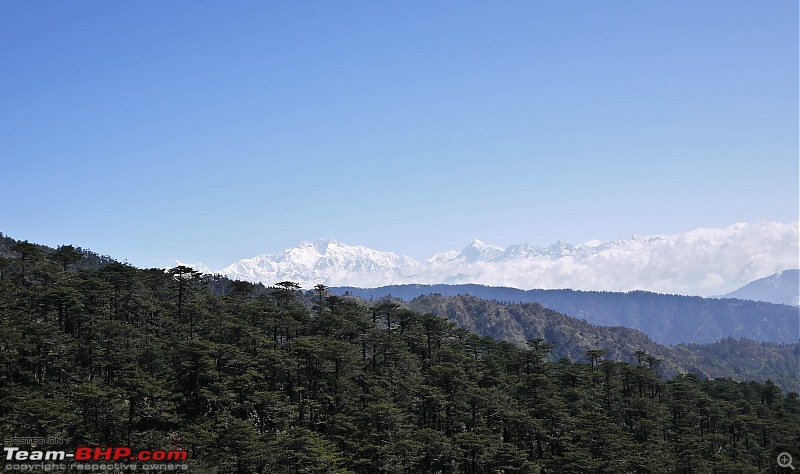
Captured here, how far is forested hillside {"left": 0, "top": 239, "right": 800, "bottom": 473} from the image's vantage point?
6906 cm

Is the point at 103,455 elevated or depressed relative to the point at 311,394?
depressed

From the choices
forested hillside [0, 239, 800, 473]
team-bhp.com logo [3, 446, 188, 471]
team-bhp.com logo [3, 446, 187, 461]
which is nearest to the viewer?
team-bhp.com logo [3, 446, 188, 471]

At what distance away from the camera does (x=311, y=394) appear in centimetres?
8938

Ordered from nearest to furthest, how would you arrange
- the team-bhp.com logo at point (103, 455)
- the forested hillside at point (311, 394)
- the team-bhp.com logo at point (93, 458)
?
the team-bhp.com logo at point (93, 458) → the team-bhp.com logo at point (103, 455) → the forested hillside at point (311, 394)

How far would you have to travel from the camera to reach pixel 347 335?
11138 cm

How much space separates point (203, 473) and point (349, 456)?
19881mm

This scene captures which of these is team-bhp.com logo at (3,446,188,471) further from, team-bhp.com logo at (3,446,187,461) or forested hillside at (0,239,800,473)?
forested hillside at (0,239,800,473)

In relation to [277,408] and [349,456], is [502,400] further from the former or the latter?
[277,408]

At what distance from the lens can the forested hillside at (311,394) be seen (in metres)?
69.1

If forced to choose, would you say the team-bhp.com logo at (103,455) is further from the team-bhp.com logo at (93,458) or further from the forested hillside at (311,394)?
the forested hillside at (311,394)

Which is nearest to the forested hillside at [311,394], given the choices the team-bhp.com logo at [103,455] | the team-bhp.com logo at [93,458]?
the team-bhp.com logo at [103,455]

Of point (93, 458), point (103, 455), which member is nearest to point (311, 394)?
point (103, 455)

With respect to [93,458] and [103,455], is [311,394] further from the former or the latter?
[93,458]

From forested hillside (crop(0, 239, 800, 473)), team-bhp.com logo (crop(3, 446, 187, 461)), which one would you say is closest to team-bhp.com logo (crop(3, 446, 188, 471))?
team-bhp.com logo (crop(3, 446, 187, 461))
